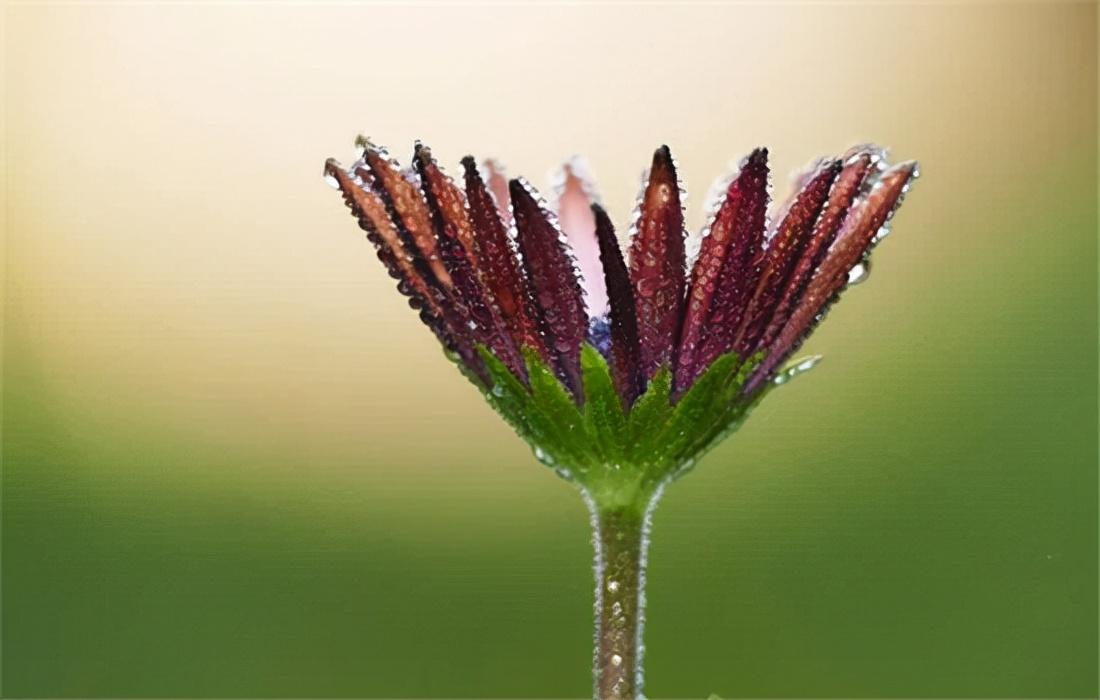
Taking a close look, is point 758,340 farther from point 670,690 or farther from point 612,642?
point 670,690

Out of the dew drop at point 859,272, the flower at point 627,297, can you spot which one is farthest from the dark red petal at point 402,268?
the dew drop at point 859,272

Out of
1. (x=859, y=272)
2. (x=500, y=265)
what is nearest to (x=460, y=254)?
(x=500, y=265)

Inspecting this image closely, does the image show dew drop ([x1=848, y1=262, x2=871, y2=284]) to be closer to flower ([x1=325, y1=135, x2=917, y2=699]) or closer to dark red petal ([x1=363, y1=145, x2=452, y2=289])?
Answer: flower ([x1=325, y1=135, x2=917, y2=699])

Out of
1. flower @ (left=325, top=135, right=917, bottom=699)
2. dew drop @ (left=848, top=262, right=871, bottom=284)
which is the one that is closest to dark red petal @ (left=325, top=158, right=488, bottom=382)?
flower @ (left=325, top=135, right=917, bottom=699)

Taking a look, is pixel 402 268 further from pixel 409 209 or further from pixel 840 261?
pixel 840 261

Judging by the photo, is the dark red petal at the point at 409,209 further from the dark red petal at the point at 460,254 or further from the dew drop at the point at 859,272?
the dew drop at the point at 859,272

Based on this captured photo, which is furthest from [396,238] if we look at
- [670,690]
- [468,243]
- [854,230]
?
[670,690]
